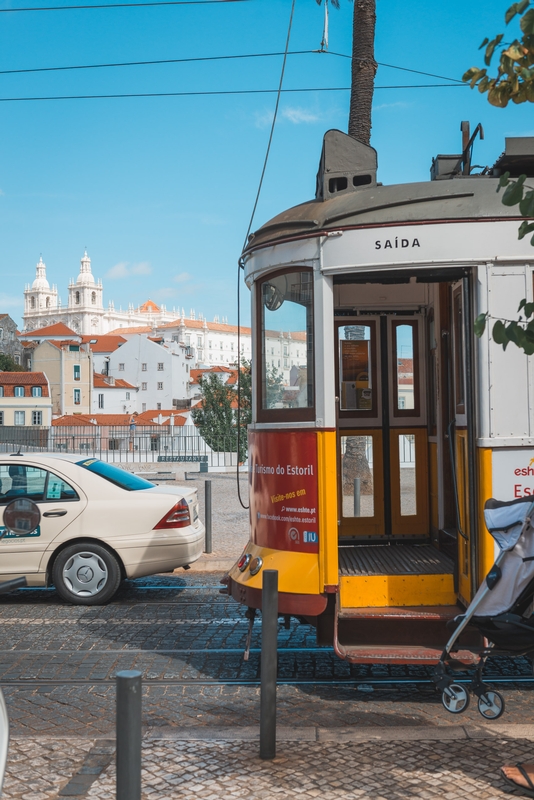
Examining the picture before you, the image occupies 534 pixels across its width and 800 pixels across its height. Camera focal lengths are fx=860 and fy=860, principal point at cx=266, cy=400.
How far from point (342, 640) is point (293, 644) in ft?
4.96

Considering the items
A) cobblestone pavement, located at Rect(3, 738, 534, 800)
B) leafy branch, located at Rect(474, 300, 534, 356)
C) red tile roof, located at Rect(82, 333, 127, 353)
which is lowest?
cobblestone pavement, located at Rect(3, 738, 534, 800)

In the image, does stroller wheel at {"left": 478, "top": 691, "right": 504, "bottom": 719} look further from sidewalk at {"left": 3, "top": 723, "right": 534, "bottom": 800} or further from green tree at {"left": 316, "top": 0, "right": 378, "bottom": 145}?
green tree at {"left": 316, "top": 0, "right": 378, "bottom": 145}

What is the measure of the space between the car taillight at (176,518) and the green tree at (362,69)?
818cm

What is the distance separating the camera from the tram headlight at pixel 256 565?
616 centimetres

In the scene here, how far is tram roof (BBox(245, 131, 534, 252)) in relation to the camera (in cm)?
571

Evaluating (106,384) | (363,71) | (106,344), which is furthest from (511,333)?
(106,344)

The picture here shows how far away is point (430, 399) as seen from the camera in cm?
788

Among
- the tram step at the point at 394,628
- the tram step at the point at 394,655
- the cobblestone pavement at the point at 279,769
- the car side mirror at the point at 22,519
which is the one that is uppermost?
the car side mirror at the point at 22,519

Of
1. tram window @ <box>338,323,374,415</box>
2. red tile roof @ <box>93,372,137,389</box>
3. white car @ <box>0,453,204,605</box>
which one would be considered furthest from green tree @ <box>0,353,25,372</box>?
tram window @ <box>338,323,374,415</box>

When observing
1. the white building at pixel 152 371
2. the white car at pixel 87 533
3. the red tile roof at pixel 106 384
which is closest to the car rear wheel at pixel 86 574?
the white car at pixel 87 533

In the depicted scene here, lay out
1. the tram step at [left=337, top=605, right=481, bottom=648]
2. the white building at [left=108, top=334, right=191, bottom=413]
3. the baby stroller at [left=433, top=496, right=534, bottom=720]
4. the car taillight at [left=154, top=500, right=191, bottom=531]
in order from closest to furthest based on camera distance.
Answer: the baby stroller at [left=433, top=496, right=534, bottom=720], the tram step at [left=337, top=605, right=481, bottom=648], the car taillight at [left=154, top=500, right=191, bottom=531], the white building at [left=108, top=334, right=191, bottom=413]

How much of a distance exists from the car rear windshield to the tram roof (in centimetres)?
433

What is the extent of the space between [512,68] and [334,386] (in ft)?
8.62

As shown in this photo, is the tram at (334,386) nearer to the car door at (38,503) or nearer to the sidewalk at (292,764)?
the sidewalk at (292,764)
